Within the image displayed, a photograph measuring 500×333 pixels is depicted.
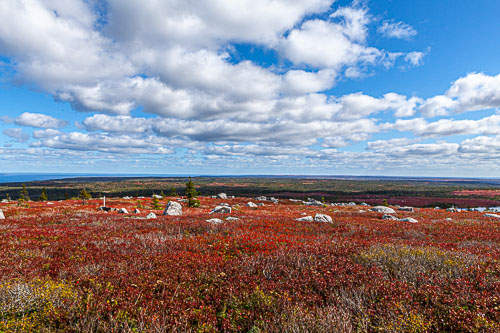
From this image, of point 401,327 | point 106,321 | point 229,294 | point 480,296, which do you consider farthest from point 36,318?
point 480,296

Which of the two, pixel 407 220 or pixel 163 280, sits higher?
pixel 163 280

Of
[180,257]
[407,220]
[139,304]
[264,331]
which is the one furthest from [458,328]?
[407,220]

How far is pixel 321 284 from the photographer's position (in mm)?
5820

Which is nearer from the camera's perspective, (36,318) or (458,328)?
(458,328)

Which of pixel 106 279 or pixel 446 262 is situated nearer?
pixel 106 279

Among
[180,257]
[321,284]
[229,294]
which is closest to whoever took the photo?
A: [229,294]

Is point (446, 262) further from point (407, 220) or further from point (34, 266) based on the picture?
point (407, 220)

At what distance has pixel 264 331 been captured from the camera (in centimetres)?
401

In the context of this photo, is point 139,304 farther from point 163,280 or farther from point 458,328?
point 458,328

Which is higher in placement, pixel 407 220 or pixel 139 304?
pixel 139 304

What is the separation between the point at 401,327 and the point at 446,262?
486 centimetres

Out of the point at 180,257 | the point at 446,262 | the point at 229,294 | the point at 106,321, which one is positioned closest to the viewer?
the point at 106,321

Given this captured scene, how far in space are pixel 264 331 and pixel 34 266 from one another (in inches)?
316

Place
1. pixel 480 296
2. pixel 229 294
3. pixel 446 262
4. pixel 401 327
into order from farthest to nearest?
pixel 446 262, pixel 229 294, pixel 480 296, pixel 401 327
